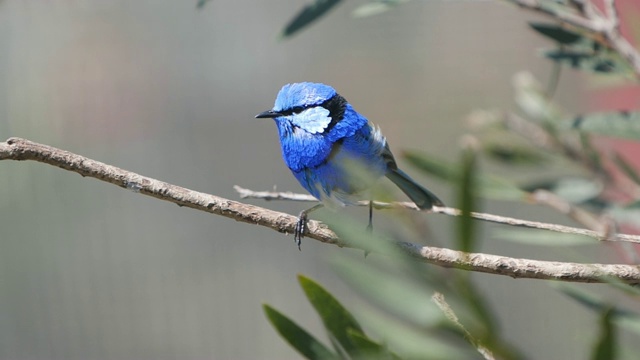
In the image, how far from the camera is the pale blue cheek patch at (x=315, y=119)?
1.05 metres

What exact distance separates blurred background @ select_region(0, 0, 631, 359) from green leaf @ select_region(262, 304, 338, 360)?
1805 mm

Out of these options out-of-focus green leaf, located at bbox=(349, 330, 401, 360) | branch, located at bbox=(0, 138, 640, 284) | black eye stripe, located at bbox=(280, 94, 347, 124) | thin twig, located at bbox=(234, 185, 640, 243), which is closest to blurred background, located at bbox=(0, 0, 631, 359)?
black eye stripe, located at bbox=(280, 94, 347, 124)

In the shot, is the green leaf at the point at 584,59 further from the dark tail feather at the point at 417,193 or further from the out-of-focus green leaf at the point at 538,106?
the dark tail feather at the point at 417,193

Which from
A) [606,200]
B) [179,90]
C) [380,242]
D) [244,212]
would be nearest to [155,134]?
Result: [179,90]

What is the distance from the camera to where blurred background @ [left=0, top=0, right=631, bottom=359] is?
2477 millimetres

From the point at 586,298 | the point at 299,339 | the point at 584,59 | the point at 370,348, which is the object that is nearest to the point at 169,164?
the point at 584,59

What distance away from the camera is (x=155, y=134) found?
2.55 m

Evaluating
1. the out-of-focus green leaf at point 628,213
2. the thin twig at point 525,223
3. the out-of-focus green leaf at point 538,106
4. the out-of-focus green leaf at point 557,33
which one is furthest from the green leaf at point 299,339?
the out-of-focus green leaf at point 538,106

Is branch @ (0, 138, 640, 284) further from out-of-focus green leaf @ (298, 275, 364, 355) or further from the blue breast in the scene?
the blue breast

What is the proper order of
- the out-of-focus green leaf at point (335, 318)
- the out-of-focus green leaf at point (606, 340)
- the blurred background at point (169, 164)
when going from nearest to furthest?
the out-of-focus green leaf at point (606, 340), the out-of-focus green leaf at point (335, 318), the blurred background at point (169, 164)

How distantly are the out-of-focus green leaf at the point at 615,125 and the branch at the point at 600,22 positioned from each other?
0.08 meters

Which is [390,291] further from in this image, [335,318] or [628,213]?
[628,213]

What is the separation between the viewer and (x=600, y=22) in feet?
3.34

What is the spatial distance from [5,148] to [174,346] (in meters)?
1.97
